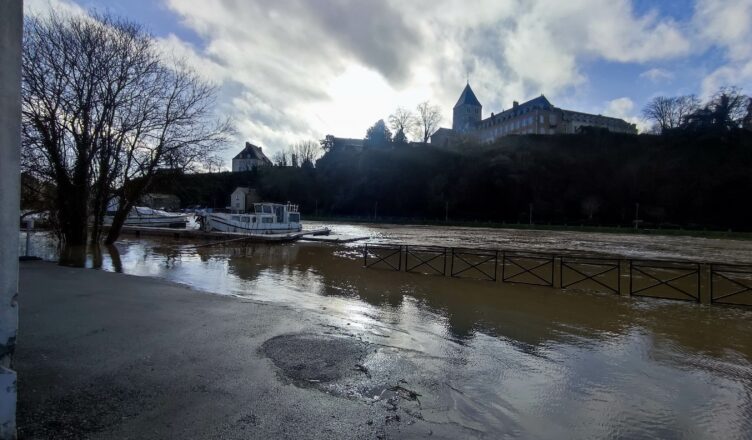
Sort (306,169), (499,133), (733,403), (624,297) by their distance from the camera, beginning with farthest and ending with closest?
(499,133) < (306,169) < (624,297) < (733,403)

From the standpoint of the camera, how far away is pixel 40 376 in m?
4.15

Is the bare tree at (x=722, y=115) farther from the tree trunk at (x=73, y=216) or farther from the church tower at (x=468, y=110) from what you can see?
the tree trunk at (x=73, y=216)

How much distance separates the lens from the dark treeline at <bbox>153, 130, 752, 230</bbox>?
68.8 metres

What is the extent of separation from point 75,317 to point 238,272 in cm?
860

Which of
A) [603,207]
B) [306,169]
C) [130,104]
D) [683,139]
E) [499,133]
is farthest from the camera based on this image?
[499,133]

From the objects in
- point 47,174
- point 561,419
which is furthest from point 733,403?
point 47,174

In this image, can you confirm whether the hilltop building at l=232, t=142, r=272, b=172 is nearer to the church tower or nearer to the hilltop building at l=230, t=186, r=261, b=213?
the hilltop building at l=230, t=186, r=261, b=213

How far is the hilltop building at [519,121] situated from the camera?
92.1m

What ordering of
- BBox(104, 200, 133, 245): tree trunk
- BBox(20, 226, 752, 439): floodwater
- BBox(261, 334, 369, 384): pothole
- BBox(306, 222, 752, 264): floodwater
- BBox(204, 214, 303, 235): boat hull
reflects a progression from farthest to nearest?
BBox(204, 214, 303, 235): boat hull
BBox(306, 222, 752, 264): floodwater
BBox(104, 200, 133, 245): tree trunk
BBox(261, 334, 369, 384): pothole
BBox(20, 226, 752, 439): floodwater

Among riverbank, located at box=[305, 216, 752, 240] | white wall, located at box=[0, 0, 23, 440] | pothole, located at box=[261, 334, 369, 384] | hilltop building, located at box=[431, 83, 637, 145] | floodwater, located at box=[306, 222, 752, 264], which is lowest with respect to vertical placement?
floodwater, located at box=[306, 222, 752, 264]

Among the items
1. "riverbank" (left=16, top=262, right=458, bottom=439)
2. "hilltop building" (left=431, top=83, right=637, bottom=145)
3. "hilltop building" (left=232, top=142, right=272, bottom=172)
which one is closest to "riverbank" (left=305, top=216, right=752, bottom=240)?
"hilltop building" (left=431, top=83, right=637, bottom=145)

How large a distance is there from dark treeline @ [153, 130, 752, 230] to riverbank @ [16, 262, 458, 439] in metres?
69.8

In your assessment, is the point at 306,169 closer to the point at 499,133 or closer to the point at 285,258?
the point at 499,133

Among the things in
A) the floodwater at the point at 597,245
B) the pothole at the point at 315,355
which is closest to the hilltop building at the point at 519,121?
the floodwater at the point at 597,245
